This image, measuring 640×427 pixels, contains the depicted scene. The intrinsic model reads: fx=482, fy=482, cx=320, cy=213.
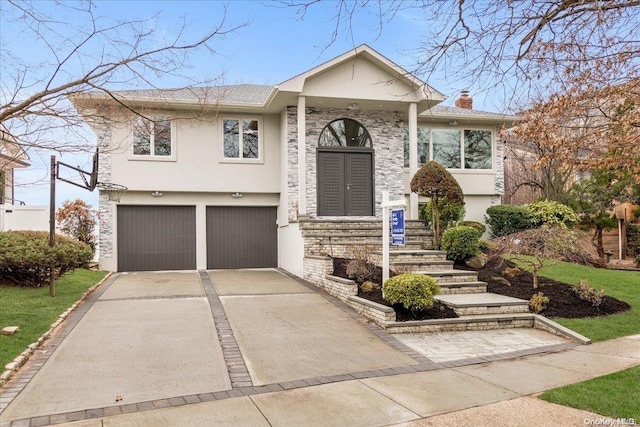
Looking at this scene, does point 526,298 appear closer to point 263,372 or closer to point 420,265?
point 420,265

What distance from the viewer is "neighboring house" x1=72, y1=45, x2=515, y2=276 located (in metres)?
14.5

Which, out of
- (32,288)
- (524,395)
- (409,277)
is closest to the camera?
(524,395)

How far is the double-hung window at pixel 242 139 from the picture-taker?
52.0 feet

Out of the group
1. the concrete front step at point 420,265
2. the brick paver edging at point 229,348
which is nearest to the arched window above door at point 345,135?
the concrete front step at point 420,265

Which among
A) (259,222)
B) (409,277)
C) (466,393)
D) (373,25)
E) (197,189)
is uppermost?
(373,25)

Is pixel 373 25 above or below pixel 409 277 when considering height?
above

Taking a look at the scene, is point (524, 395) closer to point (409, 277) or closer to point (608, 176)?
point (409, 277)

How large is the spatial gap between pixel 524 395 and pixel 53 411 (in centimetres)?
479

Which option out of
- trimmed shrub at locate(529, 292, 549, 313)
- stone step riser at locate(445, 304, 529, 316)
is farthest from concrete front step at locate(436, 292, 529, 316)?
trimmed shrub at locate(529, 292, 549, 313)

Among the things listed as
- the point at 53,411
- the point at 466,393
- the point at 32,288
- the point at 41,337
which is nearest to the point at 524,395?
the point at 466,393

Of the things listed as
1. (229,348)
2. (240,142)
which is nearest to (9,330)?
→ (229,348)

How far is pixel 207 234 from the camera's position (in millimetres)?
15891

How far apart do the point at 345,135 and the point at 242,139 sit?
341cm

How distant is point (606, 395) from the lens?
16.4 feet
